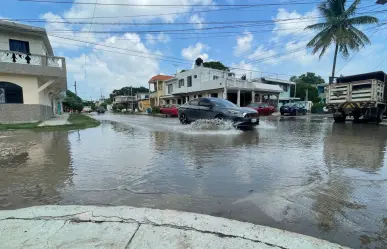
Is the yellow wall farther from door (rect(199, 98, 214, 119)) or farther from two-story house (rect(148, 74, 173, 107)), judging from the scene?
door (rect(199, 98, 214, 119))

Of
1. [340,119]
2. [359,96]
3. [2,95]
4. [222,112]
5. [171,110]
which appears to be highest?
[2,95]

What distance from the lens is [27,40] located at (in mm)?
17766

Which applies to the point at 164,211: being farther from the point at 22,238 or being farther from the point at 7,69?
the point at 7,69

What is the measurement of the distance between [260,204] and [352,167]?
286cm

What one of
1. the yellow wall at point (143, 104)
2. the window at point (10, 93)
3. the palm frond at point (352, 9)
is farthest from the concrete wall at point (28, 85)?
the yellow wall at point (143, 104)

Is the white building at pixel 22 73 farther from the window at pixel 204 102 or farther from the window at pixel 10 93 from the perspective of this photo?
the window at pixel 204 102

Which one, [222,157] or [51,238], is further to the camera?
[222,157]

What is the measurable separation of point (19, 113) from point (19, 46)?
552 cm

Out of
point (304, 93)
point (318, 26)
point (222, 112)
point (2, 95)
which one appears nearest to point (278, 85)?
point (318, 26)

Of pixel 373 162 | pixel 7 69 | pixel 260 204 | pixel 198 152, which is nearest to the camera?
pixel 260 204

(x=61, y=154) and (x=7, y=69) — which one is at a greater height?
(x=7, y=69)

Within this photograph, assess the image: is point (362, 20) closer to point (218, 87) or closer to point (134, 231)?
point (218, 87)

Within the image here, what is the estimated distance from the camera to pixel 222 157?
5668mm

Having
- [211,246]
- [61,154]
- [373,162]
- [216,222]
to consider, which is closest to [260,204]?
[216,222]
